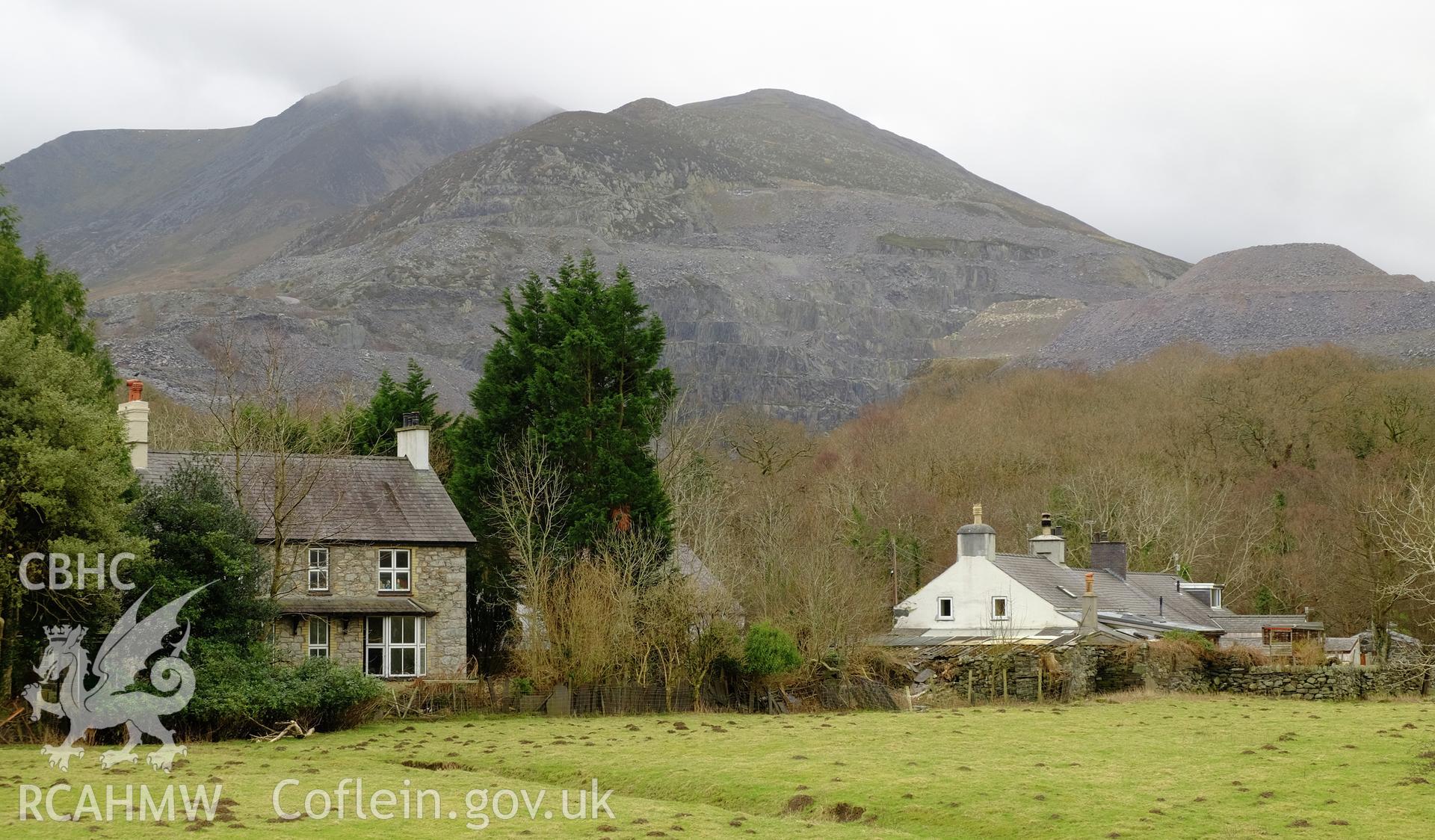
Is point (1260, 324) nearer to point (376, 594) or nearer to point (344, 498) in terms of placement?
point (344, 498)

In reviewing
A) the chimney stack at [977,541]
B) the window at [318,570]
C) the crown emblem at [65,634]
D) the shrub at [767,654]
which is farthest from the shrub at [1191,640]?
the crown emblem at [65,634]

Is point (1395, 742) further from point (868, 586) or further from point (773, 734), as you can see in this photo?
point (868, 586)

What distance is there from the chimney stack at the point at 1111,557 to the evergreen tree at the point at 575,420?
20134 mm

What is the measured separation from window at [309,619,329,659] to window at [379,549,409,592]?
1921 mm

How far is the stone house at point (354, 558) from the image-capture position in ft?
123

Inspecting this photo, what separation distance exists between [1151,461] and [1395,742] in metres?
62.3

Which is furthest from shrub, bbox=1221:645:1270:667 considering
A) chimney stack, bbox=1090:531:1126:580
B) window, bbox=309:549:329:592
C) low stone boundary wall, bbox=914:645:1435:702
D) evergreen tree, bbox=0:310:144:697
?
evergreen tree, bbox=0:310:144:697

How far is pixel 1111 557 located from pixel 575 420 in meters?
24.4

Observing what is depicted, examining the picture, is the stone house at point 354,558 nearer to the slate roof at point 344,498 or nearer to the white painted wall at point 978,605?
the slate roof at point 344,498

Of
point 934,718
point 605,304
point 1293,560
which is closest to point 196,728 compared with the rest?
point 934,718

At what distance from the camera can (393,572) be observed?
3922 centimetres

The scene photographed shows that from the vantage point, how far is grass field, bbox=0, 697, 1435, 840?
18.2 metres

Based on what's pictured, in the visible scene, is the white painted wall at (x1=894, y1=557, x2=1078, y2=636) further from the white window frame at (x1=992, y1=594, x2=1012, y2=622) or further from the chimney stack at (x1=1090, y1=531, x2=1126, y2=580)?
the chimney stack at (x1=1090, y1=531, x2=1126, y2=580)

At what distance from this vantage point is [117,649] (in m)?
28.9
